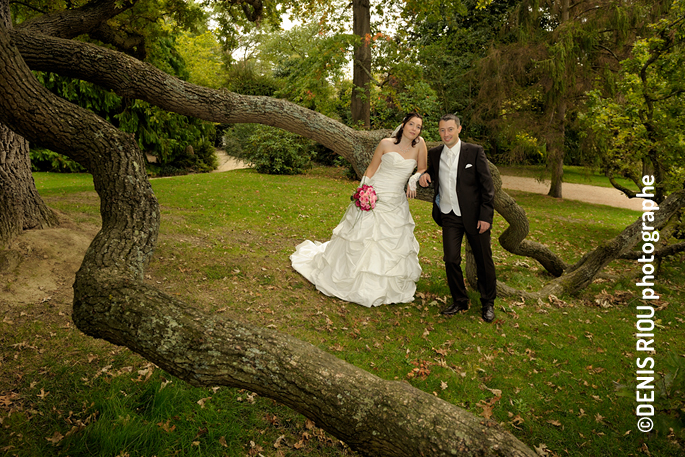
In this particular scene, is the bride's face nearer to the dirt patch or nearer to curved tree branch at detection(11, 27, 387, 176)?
curved tree branch at detection(11, 27, 387, 176)

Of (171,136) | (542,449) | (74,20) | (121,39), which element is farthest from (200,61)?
(542,449)

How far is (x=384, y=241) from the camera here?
6.24 m

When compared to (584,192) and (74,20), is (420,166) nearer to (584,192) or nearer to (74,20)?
(74,20)

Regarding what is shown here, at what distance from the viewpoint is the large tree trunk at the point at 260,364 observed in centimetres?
218

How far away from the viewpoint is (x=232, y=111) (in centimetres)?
523

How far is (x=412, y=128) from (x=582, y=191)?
66.9 feet

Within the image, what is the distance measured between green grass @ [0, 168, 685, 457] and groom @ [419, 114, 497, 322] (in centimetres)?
70

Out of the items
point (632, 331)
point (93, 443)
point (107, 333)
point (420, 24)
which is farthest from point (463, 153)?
point (420, 24)

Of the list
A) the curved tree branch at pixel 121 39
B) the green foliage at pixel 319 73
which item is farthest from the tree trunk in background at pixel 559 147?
the curved tree branch at pixel 121 39

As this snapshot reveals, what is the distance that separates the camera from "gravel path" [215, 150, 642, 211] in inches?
773

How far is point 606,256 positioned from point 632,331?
1316 mm

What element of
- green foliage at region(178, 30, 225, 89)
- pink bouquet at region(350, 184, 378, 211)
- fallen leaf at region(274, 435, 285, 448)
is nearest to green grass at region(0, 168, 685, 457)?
fallen leaf at region(274, 435, 285, 448)

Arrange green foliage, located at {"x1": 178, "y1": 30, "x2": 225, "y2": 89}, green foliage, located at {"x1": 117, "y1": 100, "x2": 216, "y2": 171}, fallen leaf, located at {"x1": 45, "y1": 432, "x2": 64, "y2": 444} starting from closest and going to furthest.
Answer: fallen leaf, located at {"x1": 45, "y1": 432, "x2": 64, "y2": 444}
green foliage, located at {"x1": 117, "y1": 100, "x2": 216, "y2": 171}
green foliage, located at {"x1": 178, "y1": 30, "x2": 225, "y2": 89}

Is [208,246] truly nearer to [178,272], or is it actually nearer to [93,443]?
[178,272]
